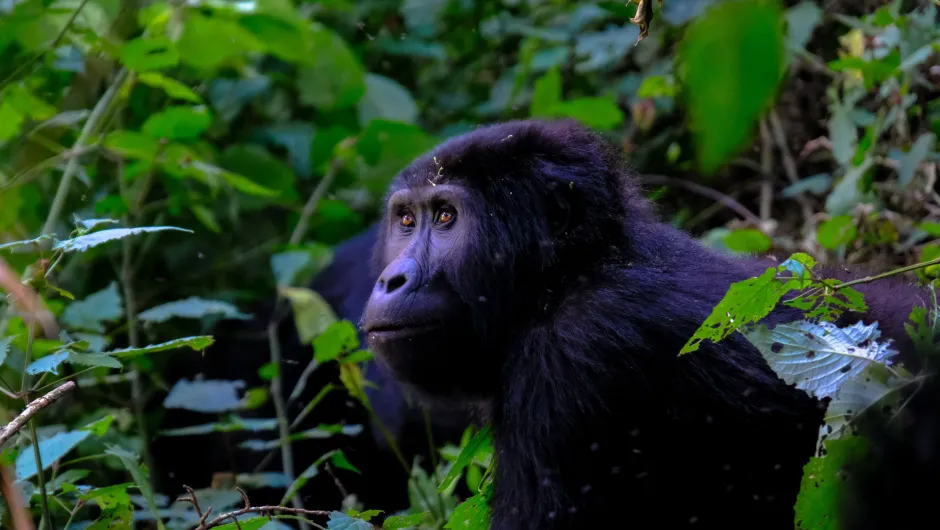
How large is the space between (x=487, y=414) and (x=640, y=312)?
629 mm

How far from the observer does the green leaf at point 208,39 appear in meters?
3.84

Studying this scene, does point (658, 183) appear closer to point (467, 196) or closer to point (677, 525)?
point (467, 196)

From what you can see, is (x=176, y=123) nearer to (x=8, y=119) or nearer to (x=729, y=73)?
(x=8, y=119)

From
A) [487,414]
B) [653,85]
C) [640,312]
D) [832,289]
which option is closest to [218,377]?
[487,414]

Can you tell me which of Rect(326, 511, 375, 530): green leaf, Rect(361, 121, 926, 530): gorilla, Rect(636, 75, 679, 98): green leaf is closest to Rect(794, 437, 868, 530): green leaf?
Rect(361, 121, 926, 530): gorilla

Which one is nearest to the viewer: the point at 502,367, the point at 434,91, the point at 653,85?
the point at 502,367

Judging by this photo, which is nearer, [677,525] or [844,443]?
[844,443]

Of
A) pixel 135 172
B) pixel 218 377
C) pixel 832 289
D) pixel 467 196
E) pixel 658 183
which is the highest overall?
pixel 832 289

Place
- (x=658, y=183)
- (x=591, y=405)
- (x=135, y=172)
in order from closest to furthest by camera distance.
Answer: (x=591, y=405) → (x=135, y=172) → (x=658, y=183)

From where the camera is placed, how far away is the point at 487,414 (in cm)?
262

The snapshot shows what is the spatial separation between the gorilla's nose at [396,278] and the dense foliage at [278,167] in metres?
0.23

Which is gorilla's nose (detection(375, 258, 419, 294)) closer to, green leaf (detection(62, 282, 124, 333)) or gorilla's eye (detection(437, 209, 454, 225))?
gorilla's eye (detection(437, 209, 454, 225))

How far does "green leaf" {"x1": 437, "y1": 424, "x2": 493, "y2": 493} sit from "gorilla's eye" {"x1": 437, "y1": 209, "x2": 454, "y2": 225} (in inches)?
24.4

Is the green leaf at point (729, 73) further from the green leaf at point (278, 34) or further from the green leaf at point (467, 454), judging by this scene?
the green leaf at point (278, 34)
